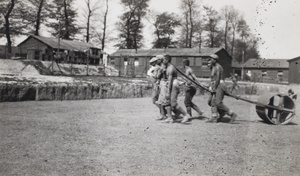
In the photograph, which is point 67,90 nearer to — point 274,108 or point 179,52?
point 274,108

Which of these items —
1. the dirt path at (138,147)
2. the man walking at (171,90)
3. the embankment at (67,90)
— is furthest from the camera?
the embankment at (67,90)

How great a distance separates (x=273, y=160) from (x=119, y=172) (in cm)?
249

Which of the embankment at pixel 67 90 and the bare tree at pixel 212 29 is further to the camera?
the bare tree at pixel 212 29

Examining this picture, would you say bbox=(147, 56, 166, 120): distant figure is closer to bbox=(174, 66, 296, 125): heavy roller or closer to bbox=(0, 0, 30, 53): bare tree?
bbox=(174, 66, 296, 125): heavy roller

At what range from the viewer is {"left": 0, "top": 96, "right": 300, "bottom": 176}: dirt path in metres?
4.29

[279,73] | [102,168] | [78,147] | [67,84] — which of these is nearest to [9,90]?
[67,84]

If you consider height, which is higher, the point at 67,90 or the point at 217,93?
the point at 217,93

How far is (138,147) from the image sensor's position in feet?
17.7

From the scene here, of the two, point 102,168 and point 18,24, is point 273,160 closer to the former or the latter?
point 102,168

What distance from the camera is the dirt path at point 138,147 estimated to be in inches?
169

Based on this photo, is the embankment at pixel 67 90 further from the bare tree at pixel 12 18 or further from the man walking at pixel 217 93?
the bare tree at pixel 12 18

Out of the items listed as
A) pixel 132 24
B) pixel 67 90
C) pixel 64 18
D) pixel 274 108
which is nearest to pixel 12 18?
pixel 64 18

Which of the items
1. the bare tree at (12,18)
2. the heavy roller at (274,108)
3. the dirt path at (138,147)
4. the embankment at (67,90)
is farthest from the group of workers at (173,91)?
the bare tree at (12,18)

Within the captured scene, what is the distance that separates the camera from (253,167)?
4.53 metres
